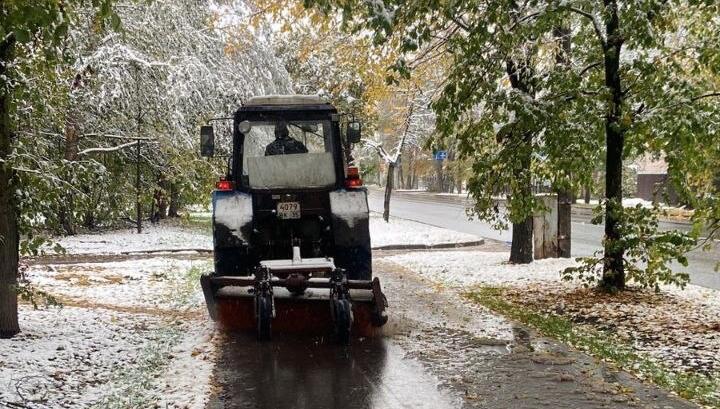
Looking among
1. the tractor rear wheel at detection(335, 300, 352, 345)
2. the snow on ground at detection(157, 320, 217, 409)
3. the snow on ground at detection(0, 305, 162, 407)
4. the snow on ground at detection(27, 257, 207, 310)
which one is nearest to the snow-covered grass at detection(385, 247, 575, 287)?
the snow on ground at detection(27, 257, 207, 310)

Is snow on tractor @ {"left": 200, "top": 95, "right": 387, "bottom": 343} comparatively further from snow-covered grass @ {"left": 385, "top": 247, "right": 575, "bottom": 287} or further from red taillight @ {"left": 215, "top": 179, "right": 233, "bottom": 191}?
snow-covered grass @ {"left": 385, "top": 247, "right": 575, "bottom": 287}

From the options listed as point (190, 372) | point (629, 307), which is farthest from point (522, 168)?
point (190, 372)

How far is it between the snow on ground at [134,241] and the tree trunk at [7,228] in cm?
969

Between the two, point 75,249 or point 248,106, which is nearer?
point 248,106

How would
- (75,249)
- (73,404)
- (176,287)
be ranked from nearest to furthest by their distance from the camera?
(73,404) → (176,287) → (75,249)

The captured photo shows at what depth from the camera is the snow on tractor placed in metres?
7.79

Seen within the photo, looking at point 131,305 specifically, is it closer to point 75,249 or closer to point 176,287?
point 176,287

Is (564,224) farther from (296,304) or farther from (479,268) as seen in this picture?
(296,304)

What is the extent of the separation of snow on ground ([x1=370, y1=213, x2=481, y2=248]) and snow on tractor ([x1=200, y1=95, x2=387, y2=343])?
35.1ft

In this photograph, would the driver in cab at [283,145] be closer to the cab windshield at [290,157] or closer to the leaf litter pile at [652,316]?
the cab windshield at [290,157]

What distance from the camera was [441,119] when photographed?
9.09 m

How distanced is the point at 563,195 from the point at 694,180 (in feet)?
13.9

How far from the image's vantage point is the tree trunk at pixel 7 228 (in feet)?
21.3

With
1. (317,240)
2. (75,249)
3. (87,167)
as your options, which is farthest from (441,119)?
(75,249)
